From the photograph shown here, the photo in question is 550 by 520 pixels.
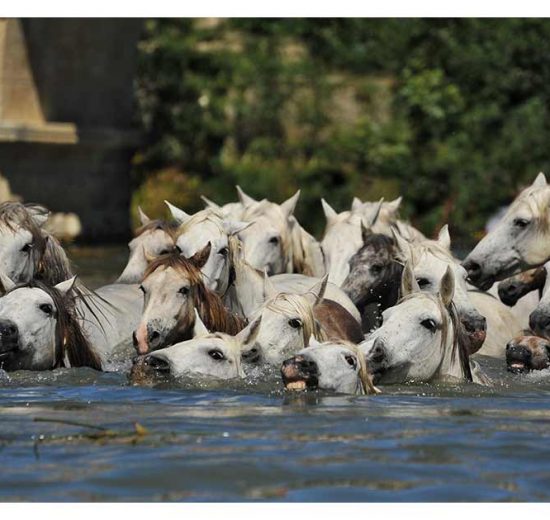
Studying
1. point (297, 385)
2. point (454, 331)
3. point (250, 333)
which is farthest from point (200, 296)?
point (454, 331)

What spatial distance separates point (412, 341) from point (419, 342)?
1.6 inches

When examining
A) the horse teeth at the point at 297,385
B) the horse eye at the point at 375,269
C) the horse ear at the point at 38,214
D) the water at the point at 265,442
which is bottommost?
the water at the point at 265,442

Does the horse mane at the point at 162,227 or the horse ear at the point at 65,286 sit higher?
the horse mane at the point at 162,227

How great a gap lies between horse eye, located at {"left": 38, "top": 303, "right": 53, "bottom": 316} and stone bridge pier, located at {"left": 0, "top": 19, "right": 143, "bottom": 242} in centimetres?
1231

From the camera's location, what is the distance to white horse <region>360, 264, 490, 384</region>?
27.5 ft

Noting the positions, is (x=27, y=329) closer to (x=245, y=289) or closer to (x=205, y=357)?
(x=205, y=357)

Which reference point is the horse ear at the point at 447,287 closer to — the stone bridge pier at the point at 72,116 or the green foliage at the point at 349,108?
the stone bridge pier at the point at 72,116

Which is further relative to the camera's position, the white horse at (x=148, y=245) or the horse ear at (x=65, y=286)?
the white horse at (x=148, y=245)

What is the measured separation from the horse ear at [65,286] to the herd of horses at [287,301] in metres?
0.01

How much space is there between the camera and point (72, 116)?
75.6 feet

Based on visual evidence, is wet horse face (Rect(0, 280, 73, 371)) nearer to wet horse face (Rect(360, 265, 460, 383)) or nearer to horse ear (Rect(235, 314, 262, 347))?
horse ear (Rect(235, 314, 262, 347))

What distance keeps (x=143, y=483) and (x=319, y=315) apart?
136 inches

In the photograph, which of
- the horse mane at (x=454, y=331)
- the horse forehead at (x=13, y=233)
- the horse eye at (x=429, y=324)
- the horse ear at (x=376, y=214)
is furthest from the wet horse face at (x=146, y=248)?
the horse eye at (x=429, y=324)

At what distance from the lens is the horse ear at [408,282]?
8969mm
